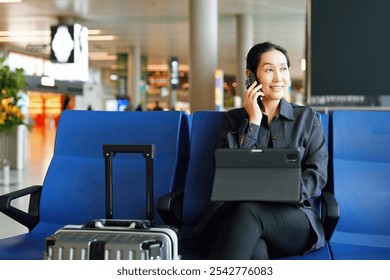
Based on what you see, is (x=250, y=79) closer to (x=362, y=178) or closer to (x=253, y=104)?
(x=253, y=104)

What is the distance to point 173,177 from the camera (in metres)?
3.35

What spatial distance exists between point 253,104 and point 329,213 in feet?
2.26

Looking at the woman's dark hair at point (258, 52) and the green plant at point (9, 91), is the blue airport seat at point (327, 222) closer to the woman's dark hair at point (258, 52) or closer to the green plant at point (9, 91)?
the woman's dark hair at point (258, 52)

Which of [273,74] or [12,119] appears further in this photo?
[12,119]

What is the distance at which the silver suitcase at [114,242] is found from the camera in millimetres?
2363

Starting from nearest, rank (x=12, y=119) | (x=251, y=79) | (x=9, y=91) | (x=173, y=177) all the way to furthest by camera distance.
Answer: (x=251, y=79) < (x=173, y=177) < (x=9, y=91) < (x=12, y=119)

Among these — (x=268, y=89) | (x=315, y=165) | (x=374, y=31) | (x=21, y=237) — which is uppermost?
(x=374, y=31)

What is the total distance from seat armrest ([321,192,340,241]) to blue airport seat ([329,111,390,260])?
218 mm

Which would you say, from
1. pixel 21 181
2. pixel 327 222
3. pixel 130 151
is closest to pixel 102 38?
pixel 21 181

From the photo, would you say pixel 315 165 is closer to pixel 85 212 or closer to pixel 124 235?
pixel 124 235

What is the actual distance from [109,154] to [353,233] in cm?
146
